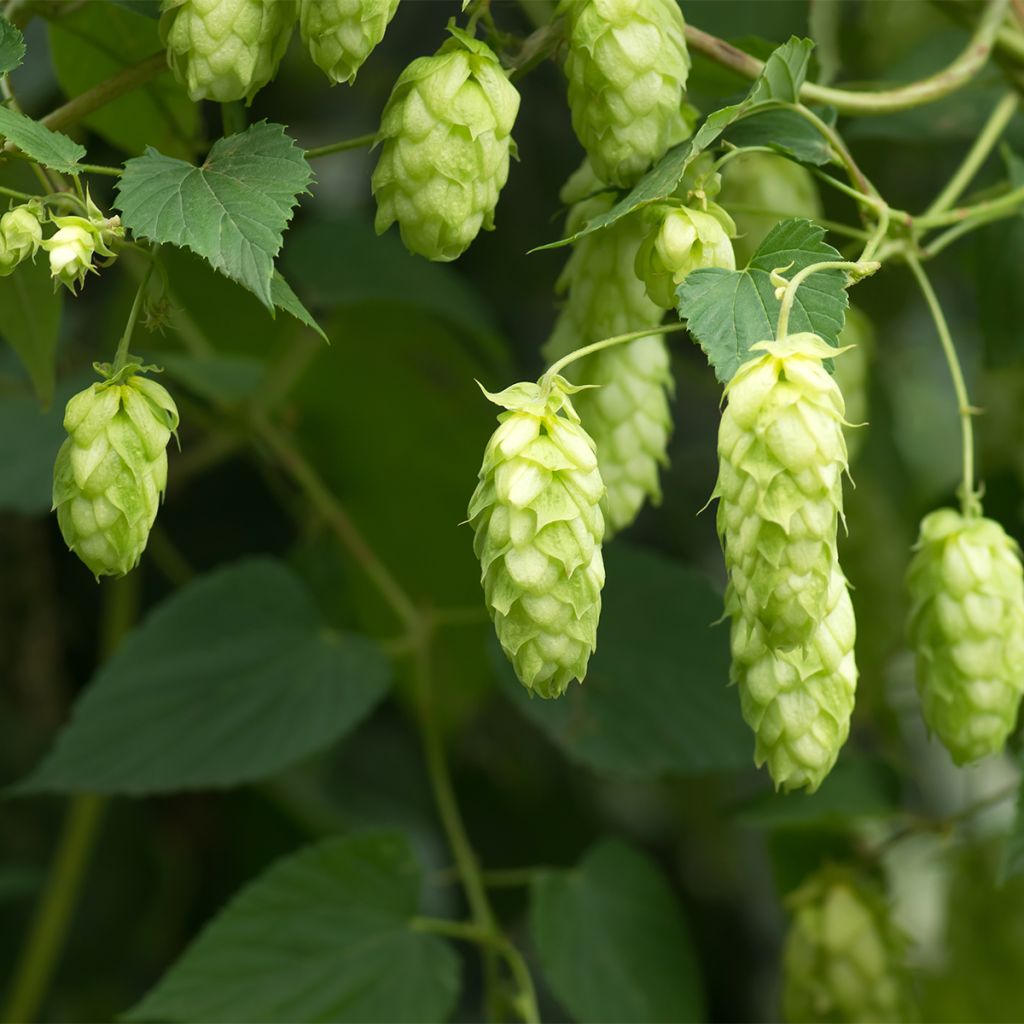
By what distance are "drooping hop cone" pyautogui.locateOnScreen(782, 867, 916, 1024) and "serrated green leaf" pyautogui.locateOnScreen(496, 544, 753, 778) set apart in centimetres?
11

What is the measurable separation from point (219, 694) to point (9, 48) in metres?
0.51

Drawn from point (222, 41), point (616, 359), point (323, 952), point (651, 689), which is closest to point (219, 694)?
point (323, 952)

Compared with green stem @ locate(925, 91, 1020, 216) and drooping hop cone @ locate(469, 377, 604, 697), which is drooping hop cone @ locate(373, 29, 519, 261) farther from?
green stem @ locate(925, 91, 1020, 216)

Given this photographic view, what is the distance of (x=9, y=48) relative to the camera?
0.54m

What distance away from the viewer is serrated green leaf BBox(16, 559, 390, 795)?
896 mm

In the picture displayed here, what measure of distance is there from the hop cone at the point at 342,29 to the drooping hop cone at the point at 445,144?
3cm

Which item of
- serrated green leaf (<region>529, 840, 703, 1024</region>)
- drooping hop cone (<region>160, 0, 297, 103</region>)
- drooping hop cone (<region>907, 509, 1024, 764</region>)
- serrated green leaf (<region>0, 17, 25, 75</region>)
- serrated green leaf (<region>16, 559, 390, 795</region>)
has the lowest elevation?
serrated green leaf (<region>529, 840, 703, 1024</region>)

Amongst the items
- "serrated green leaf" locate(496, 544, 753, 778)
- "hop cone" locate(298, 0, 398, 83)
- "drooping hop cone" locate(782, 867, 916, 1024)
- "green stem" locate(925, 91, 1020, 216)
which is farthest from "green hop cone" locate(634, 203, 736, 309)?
"drooping hop cone" locate(782, 867, 916, 1024)

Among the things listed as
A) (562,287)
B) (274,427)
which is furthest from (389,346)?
(562,287)

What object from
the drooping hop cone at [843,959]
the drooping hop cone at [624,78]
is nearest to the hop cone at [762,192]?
the drooping hop cone at [624,78]

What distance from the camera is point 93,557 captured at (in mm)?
521

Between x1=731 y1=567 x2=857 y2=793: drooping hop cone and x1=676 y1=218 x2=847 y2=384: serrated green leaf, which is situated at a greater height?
x1=676 y1=218 x2=847 y2=384: serrated green leaf

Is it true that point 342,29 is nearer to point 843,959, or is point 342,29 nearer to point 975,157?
point 975,157

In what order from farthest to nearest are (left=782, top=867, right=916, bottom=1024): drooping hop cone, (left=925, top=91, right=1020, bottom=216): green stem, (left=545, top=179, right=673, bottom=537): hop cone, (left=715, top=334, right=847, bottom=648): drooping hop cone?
(left=782, top=867, right=916, bottom=1024): drooping hop cone → (left=925, top=91, right=1020, bottom=216): green stem → (left=545, top=179, right=673, bottom=537): hop cone → (left=715, top=334, right=847, bottom=648): drooping hop cone
